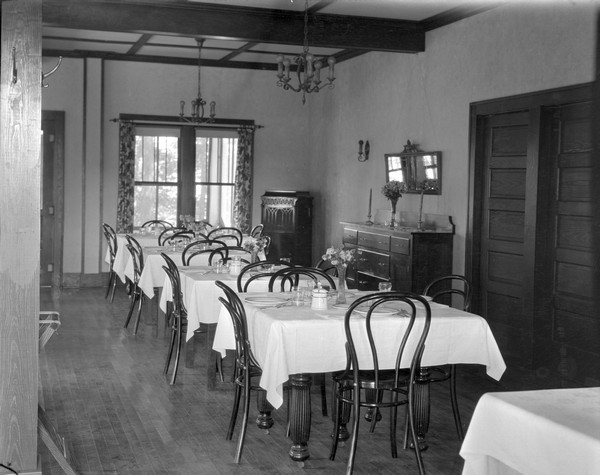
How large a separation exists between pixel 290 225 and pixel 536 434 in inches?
356

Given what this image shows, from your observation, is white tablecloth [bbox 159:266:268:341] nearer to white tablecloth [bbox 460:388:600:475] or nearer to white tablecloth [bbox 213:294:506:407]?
white tablecloth [bbox 213:294:506:407]

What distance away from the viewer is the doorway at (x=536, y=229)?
6113 mm

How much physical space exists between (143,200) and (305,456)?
7.87 meters

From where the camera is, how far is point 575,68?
611 cm

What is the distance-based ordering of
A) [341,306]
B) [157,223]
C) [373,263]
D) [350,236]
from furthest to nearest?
[157,223] < [350,236] < [373,263] < [341,306]

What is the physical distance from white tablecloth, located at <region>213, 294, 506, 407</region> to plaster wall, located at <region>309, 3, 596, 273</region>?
1553 millimetres

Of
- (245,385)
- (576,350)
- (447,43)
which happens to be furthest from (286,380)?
(447,43)

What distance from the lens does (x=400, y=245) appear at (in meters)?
7.96

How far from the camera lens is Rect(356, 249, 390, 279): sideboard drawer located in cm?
829

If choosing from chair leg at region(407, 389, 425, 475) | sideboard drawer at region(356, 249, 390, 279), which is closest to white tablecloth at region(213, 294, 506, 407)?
chair leg at region(407, 389, 425, 475)

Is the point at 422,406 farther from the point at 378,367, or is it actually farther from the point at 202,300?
the point at 202,300

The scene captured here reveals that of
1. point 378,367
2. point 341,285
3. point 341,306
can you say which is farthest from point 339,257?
point 378,367

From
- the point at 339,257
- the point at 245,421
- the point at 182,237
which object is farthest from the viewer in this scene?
the point at 182,237

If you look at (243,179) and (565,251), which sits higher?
(243,179)
